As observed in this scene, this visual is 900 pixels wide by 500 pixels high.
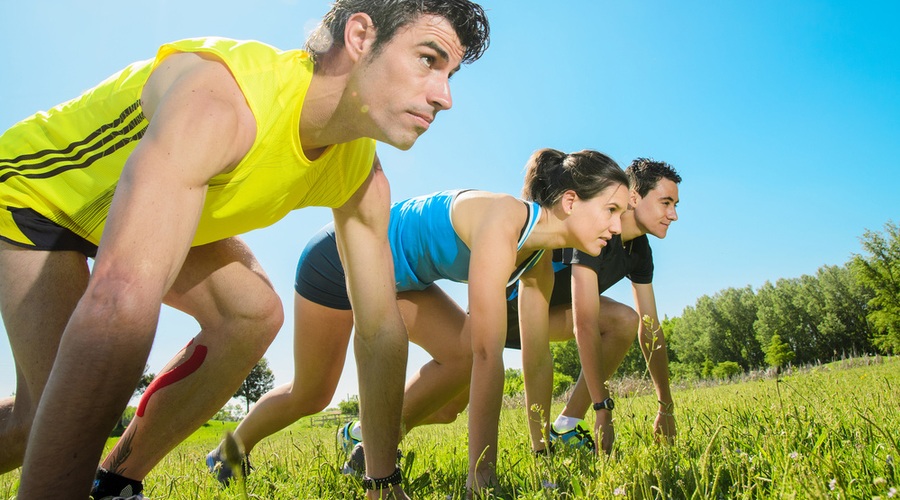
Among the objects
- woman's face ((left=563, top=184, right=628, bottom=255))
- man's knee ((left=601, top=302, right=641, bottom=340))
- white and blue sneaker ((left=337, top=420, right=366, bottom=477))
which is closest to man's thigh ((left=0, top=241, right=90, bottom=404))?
white and blue sneaker ((left=337, top=420, right=366, bottom=477))

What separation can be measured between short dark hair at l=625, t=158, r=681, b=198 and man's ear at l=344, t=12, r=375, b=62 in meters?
4.02

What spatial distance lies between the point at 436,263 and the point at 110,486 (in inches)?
93.3

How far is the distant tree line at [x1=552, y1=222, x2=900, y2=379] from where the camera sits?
68.2 metres

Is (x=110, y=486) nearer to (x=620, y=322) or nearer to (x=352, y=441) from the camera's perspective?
(x=352, y=441)

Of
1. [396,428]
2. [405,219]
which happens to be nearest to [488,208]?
[405,219]

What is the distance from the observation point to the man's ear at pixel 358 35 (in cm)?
260

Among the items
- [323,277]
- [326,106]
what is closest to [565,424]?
[323,277]

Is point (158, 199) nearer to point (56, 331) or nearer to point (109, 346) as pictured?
point (109, 346)

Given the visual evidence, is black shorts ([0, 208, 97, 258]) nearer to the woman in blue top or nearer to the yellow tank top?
the yellow tank top

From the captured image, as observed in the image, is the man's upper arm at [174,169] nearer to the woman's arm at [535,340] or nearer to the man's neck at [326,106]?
the man's neck at [326,106]

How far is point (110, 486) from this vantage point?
270 cm

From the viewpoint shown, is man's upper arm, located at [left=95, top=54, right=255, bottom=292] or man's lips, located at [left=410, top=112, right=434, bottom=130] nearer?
man's upper arm, located at [left=95, top=54, right=255, bottom=292]

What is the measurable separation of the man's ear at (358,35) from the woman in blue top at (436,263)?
57.9 inches

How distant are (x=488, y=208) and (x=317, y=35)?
1545mm
